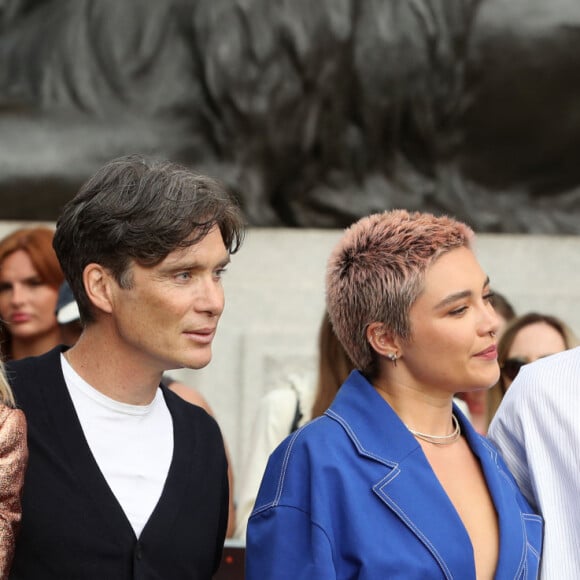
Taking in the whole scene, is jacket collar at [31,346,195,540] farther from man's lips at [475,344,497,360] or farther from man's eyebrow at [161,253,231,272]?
man's lips at [475,344,497,360]

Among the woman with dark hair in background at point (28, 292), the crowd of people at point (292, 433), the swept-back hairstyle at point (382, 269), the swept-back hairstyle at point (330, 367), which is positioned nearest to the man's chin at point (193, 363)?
the crowd of people at point (292, 433)

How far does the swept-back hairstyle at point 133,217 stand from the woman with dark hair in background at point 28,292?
2042mm

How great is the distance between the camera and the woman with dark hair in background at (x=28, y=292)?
15.6 feet

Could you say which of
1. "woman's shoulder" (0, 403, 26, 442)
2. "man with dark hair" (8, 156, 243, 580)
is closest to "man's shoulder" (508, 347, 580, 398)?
"man with dark hair" (8, 156, 243, 580)

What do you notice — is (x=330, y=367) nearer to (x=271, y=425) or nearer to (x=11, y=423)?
(x=271, y=425)

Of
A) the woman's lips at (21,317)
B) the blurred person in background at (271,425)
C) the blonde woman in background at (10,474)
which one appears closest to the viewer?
the blonde woman in background at (10,474)

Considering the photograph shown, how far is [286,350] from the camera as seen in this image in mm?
6168

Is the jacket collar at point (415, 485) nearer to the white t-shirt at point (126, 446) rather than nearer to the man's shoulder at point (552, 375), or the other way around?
the man's shoulder at point (552, 375)

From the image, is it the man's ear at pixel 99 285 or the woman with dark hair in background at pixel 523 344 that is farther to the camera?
the woman with dark hair in background at pixel 523 344

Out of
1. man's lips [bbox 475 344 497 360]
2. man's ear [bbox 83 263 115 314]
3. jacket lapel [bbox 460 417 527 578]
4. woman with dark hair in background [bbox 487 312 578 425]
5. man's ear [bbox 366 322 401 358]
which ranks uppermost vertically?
man's ear [bbox 83 263 115 314]

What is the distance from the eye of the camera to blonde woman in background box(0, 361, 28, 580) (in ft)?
7.48

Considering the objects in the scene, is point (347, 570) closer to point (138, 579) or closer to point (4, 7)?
point (138, 579)

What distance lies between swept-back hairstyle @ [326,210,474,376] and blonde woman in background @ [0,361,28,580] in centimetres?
82

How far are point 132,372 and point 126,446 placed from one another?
6.3 inches
